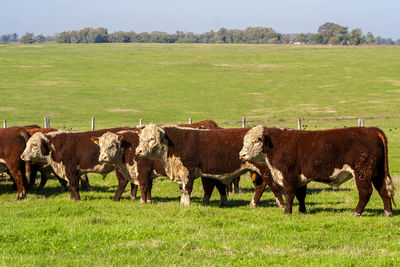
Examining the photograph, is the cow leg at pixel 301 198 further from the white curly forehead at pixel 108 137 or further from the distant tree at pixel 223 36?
the distant tree at pixel 223 36

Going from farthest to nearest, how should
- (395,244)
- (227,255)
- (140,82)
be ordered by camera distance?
(140,82) < (395,244) < (227,255)

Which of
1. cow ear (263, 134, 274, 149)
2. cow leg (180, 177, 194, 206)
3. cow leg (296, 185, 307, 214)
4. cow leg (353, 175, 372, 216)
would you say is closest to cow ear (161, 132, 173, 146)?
cow leg (180, 177, 194, 206)

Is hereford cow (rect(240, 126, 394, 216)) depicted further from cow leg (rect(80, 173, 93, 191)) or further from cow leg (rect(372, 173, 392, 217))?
cow leg (rect(80, 173, 93, 191))

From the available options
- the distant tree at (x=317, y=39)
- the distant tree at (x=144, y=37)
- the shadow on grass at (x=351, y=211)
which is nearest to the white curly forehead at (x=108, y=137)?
the shadow on grass at (x=351, y=211)

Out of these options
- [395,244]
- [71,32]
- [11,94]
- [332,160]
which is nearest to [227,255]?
[395,244]

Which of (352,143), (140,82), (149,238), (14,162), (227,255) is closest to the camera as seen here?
(227,255)

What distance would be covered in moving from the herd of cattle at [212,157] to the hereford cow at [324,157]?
0.05 ft

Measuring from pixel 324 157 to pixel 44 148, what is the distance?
644 cm

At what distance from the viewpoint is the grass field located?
312 inches

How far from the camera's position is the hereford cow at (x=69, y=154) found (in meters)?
13.2

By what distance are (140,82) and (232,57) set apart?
2777cm

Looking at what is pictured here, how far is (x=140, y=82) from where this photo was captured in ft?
216

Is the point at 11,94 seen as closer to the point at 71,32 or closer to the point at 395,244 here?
the point at 395,244

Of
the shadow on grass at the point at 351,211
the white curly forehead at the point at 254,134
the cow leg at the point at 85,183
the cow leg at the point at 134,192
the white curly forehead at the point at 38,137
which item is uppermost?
the white curly forehead at the point at 254,134
